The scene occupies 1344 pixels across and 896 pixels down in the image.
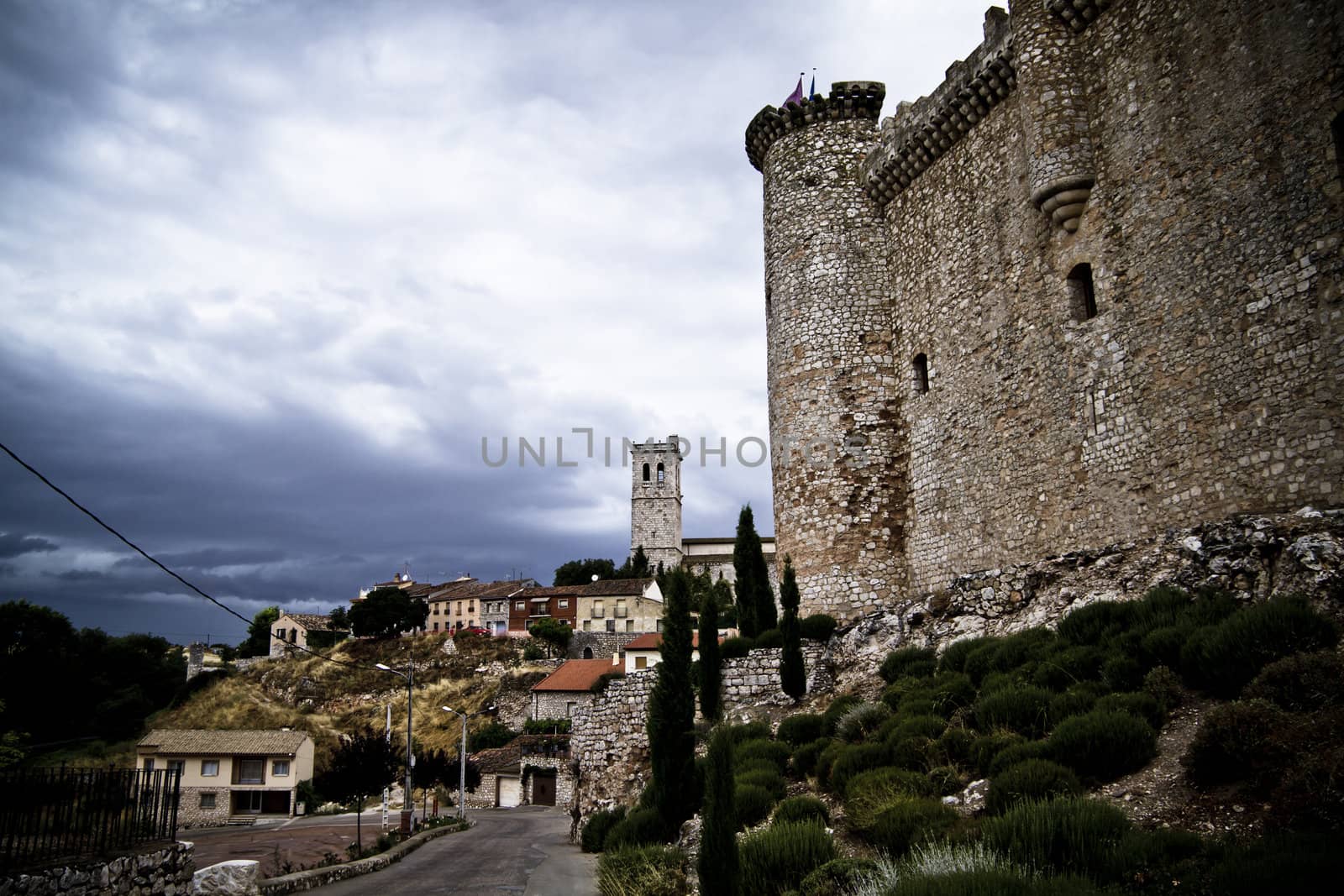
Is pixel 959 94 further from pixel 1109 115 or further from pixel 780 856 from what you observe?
pixel 780 856

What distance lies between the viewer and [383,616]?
288 feet

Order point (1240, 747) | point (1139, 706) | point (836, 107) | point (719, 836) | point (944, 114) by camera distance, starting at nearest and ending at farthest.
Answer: point (1240, 747), point (719, 836), point (1139, 706), point (944, 114), point (836, 107)

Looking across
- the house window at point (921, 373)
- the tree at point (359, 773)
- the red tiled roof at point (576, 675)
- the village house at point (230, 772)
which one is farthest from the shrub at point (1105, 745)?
the village house at point (230, 772)

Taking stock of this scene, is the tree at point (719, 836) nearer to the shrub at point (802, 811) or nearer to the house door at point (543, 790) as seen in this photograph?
the shrub at point (802, 811)

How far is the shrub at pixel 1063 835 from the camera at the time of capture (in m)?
7.69

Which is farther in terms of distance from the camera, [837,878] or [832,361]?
[832,361]

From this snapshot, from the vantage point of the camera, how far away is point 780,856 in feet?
33.6

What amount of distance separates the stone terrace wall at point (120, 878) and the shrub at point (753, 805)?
7249mm

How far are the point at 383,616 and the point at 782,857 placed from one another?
83.8 m

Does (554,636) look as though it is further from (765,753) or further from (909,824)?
(909,824)

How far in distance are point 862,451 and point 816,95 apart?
9445 millimetres

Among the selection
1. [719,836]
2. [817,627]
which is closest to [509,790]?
[817,627]

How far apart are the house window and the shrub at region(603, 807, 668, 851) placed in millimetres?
11010

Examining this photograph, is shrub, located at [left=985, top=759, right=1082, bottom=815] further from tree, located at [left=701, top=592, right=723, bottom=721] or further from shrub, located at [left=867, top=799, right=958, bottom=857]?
tree, located at [left=701, top=592, right=723, bottom=721]
